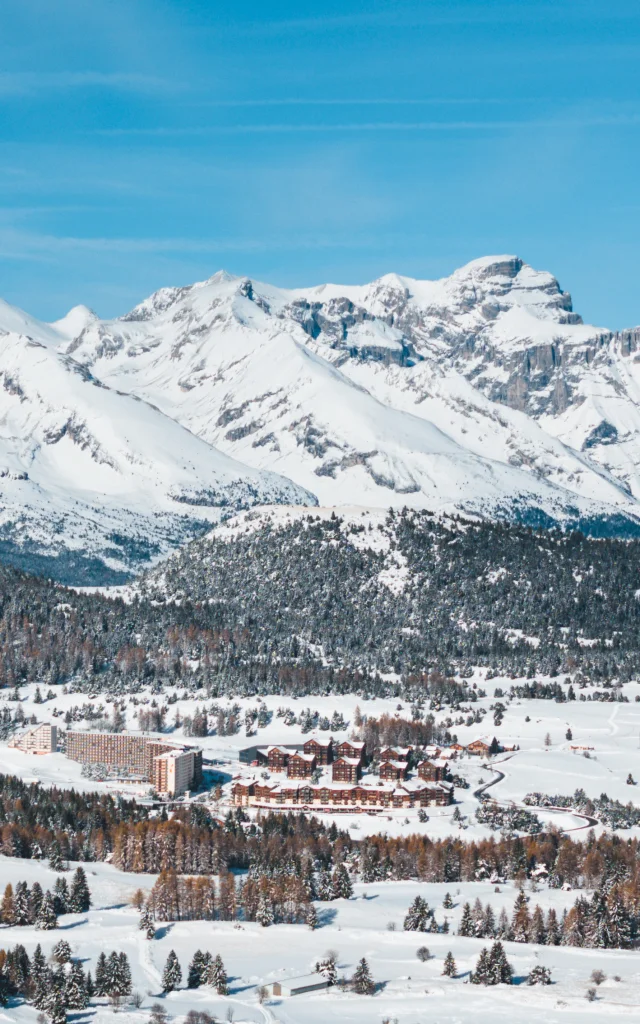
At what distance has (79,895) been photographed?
15788 centimetres

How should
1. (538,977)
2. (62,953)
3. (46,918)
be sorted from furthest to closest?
(46,918) < (62,953) < (538,977)

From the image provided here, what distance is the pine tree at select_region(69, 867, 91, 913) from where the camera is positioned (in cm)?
15688

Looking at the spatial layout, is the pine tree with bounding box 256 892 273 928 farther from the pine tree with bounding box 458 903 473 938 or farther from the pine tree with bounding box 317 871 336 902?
the pine tree with bounding box 458 903 473 938

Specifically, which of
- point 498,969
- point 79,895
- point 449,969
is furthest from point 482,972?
point 79,895

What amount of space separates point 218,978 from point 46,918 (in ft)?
74.0

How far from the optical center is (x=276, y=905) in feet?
512

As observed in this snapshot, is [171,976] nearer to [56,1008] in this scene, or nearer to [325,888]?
[56,1008]

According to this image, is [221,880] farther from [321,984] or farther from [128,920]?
[321,984]

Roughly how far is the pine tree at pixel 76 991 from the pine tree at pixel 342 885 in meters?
36.8

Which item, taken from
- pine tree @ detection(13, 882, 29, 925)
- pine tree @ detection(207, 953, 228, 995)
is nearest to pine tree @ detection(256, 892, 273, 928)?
pine tree @ detection(207, 953, 228, 995)

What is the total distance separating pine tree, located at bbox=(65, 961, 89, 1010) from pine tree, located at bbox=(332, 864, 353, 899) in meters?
36.8

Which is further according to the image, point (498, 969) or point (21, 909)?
point (21, 909)

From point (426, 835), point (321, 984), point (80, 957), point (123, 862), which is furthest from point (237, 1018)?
point (426, 835)

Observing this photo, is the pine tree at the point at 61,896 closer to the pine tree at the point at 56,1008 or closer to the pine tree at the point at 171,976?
the pine tree at the point at 171,976
